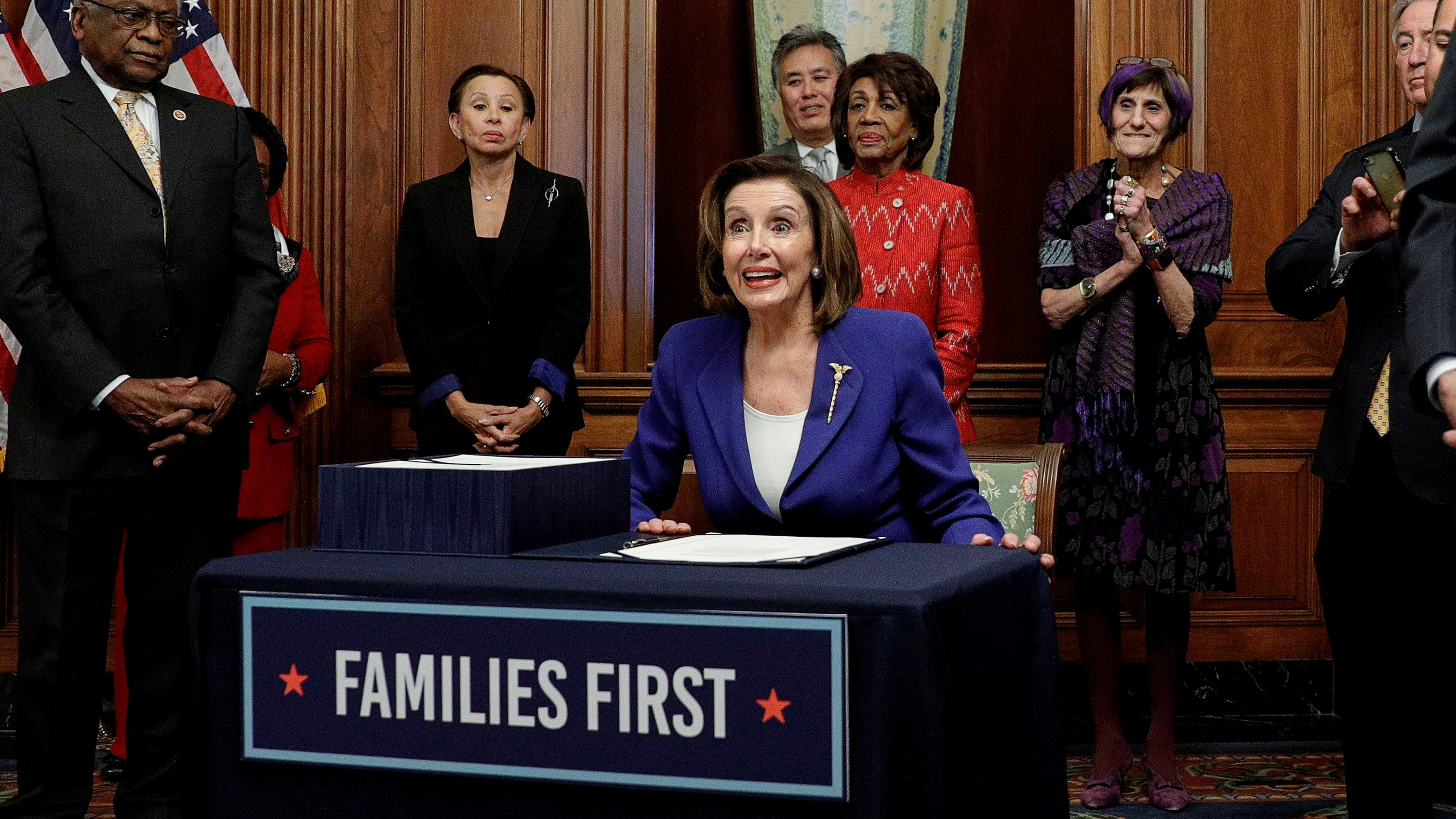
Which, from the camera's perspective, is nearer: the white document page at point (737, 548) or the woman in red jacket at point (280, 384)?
the white document page at point (737, 548)

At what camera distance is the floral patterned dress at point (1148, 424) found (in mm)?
3289

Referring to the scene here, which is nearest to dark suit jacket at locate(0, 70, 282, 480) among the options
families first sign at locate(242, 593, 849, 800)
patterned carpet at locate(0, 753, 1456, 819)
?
patterned carpet at locate(0, 753, 1456, 819)

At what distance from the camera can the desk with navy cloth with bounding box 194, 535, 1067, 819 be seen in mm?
1218

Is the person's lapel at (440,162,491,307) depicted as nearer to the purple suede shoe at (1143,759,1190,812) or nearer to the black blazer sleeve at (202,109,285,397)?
the black blazer sleeve at (202,109,285,397)

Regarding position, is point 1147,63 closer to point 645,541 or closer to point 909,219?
point 909,219

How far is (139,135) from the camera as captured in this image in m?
2.88

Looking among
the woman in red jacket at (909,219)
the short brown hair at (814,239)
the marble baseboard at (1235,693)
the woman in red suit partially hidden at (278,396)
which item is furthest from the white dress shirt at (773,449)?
the marble baseboard at (1235,693)

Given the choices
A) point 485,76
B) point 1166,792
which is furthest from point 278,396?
point 1166,792

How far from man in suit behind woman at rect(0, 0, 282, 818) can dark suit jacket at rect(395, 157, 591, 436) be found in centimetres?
69

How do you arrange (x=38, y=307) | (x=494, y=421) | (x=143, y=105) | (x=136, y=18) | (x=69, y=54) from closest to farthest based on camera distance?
(x=38, y=307), (x=136, y=18), (x=143, y=105), (x=494, y=421), (x=69, y=54)

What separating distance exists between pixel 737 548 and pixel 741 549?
0.01m

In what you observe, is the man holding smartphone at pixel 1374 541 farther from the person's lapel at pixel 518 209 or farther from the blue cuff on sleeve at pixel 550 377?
the person's lapel at pixel 518 209

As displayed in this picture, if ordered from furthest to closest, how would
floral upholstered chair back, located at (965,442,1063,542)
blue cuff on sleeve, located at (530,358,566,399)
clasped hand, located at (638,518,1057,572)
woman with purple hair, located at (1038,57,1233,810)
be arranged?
blue cuff on sleeve, located at (530,358,566,399) < woman with purple hair, located at (1038,57,1233,810) < floral upholstered chair back, located at (965,442,1063,542) < clasped hand, located at (638,518,1057,572)

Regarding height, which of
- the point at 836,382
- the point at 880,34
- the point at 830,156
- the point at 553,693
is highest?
the point at 880,34
